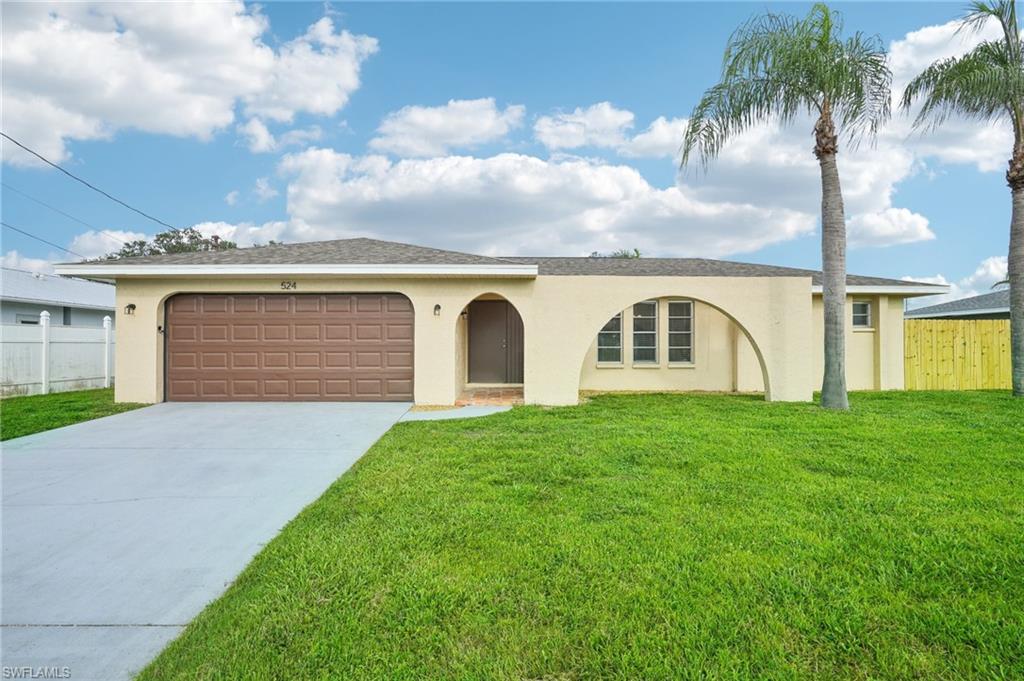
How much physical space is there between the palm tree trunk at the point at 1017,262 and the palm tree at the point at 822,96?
4052 millimetres

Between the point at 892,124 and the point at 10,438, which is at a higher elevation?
the point at 892,124

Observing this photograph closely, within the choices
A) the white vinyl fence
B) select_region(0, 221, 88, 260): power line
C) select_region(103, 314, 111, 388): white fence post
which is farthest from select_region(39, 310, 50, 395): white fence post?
select_region(0, 221, 88, 260): power line

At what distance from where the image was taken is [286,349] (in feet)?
35.0

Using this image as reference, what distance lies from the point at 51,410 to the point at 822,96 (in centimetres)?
1619

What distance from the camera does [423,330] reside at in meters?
10.6

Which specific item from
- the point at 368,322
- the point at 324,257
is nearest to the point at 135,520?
the point at 368,322

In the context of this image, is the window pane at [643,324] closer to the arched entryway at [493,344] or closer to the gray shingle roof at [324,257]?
the arched entryway at [493,344]

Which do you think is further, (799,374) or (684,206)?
(684,206)

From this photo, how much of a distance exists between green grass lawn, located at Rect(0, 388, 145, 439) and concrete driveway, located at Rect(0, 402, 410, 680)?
0.67m

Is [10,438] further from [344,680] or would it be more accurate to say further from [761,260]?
[761,260]

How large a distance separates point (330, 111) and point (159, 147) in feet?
30.6

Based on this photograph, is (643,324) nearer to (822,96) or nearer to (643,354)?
(643,354)

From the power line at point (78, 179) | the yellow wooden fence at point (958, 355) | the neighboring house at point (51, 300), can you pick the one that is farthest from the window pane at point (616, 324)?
the power line at point (78, 179)

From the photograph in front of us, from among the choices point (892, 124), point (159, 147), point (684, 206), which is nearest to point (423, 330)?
point (892, 124)
